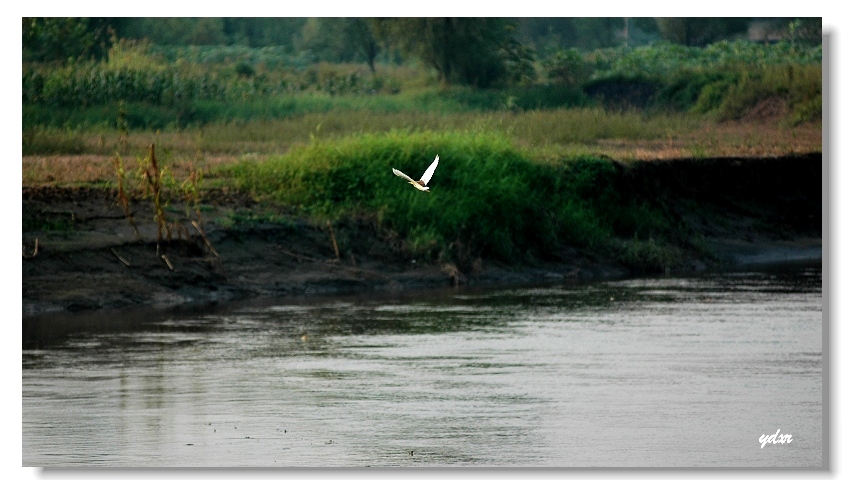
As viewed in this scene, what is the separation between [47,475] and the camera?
7629 mm

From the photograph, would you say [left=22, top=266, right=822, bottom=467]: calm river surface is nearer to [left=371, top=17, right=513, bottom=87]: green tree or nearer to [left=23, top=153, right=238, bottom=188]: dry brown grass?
[left=23, top=153, right=238, bottom=188]: dry brown grass

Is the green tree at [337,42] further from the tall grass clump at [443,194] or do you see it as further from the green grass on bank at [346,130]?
the tall grass clump at [443,194]

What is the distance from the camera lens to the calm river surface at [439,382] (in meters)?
8.48

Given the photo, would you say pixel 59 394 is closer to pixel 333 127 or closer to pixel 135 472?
pixel 135 472

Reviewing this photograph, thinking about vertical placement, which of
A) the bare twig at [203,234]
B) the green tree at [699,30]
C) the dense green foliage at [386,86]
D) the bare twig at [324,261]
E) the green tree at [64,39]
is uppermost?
the green tree at [699,30]

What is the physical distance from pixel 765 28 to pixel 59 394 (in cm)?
1245

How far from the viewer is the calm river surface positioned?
8484mm

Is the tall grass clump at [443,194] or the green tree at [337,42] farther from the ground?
the green tree at [337,42]

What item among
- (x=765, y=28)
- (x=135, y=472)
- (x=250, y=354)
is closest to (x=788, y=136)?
(x=765, y=28)

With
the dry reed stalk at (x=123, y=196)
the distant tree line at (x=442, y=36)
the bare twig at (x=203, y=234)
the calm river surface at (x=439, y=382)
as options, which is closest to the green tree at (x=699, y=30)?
the distant tree line at (x=442, y=36)

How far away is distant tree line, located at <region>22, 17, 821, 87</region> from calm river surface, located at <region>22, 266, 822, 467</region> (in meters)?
4.53

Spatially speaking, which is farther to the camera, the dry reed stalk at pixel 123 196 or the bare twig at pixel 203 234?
the bare twig at pixel 203 234

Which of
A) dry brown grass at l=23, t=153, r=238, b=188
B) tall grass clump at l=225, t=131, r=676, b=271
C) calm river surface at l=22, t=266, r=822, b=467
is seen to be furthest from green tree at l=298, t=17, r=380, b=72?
calm river surface at l=22, t=266, r=822, b=467

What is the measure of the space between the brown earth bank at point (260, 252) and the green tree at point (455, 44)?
3.33 meters
